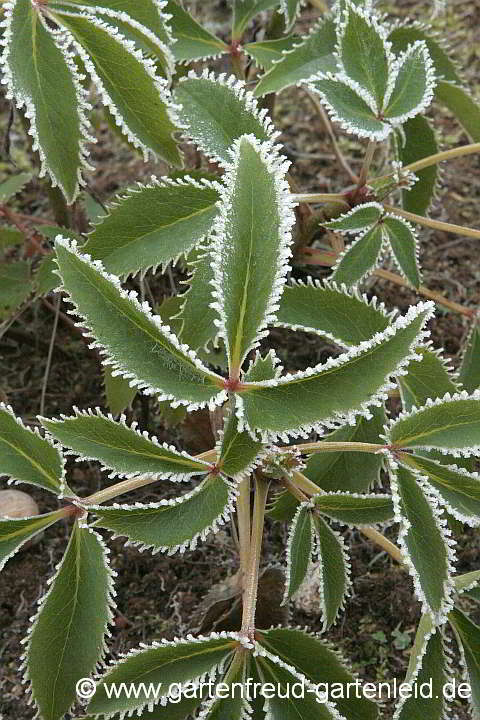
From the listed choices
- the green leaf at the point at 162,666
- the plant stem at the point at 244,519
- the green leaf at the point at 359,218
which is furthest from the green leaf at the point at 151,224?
the green leaf at the point at 162,666

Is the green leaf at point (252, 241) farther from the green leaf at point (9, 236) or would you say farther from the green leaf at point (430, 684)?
the green leaf at point (9, 236)

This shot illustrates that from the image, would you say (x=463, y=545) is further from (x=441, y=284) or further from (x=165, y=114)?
(x=165, y=114)

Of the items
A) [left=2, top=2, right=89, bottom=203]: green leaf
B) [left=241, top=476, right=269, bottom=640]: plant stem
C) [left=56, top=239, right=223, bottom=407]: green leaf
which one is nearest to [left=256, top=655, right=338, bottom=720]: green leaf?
[left=241, top=476, right=269, bottom=640]: plant stem

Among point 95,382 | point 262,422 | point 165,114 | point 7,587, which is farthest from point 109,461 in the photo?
point 95,382

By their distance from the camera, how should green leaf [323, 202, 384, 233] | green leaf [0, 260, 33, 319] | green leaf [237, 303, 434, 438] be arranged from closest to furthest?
green leaf [237, 303, 434, 438], green leaf [323, 202, 384, 233], green leaf [0, 260, 33, 319]

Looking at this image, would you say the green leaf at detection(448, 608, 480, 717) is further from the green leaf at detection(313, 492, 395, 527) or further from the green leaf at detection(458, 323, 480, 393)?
the green leaf at detection(458, 323, 480, 393)

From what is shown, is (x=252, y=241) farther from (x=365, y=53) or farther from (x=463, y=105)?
(x=463, y=105)
